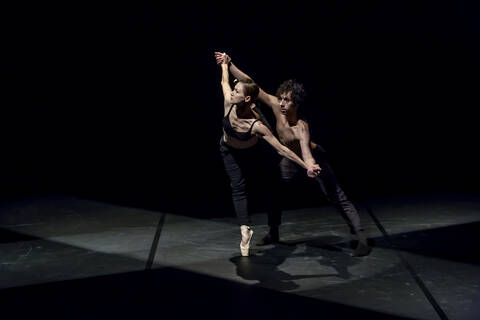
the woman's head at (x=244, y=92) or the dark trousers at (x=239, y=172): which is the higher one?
the woman's head at (x=244, y=92)

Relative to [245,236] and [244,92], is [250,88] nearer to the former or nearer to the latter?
[244,92]

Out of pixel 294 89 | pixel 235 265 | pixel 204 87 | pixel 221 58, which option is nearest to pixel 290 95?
pixel 294 89

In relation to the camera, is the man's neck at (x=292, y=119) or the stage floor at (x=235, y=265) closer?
the stage floor at (x=235, y=265)

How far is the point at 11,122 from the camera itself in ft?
26.6

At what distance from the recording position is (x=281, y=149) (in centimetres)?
449

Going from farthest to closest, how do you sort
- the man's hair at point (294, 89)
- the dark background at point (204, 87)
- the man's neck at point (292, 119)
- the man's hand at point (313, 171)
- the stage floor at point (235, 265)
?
the dark background at point (204, 87) → the man's neck at point (292, 119) → the man's hair at point (294, 89) → the man's hand at point (313, 171) → the stage floor at point (235, 265)

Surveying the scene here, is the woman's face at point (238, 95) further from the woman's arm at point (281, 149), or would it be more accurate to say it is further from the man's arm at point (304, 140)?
the man's arm at point (304, 140)

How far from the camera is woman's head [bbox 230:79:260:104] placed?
4.65 m

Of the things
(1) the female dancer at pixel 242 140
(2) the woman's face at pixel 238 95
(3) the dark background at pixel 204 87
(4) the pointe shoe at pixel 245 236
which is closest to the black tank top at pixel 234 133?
(1) the female dancer at pixel 242 140

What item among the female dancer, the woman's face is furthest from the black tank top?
the woman's face

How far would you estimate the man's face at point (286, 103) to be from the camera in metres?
4.86

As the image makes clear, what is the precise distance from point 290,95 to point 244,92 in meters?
0.40

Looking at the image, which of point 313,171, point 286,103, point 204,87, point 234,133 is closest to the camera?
point 313,171

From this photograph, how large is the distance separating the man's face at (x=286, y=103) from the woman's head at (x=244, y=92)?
28 centimetres
